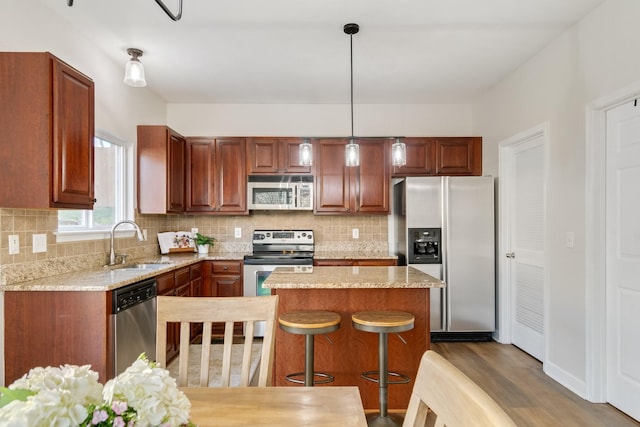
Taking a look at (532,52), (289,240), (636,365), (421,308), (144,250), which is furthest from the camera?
(289,240)

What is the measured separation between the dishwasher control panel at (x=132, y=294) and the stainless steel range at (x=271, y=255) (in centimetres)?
128

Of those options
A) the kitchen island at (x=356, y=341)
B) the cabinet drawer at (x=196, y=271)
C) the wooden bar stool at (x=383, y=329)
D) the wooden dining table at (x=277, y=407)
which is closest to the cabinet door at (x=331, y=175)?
the cabinet drawer at (x=196, y=271)

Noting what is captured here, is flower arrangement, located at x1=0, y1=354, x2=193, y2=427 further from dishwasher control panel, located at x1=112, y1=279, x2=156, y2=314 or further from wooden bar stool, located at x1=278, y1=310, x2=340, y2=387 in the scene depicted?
dishwasher control panel, located at x1=112, y1=279, x2=156, y2=314

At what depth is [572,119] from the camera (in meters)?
2.86

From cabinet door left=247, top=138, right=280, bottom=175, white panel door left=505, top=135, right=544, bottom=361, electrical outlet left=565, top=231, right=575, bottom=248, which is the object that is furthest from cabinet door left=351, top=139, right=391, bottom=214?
electrical outlet left=565, top=231, right=575, bottom=248

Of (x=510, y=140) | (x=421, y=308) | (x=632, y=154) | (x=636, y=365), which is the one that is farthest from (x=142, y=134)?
(x=636, y=365)

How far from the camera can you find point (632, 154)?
7.87ft

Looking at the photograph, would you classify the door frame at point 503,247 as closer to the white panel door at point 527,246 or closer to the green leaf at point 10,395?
the white panel door at point 527,246

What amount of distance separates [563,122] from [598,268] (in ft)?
3.72

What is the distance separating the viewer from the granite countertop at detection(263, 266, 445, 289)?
90.2 inches

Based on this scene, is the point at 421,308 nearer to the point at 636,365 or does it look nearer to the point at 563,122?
the point at 636,365

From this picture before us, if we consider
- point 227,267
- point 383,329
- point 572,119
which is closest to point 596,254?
point 572,119

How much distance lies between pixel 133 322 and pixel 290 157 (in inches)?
99.9

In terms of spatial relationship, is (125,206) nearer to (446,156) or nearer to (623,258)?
(446,156)
